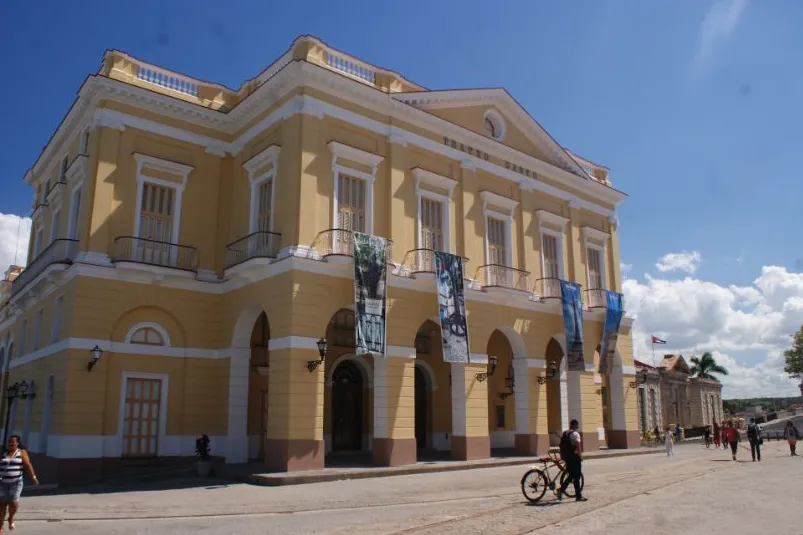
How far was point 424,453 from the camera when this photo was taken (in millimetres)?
22156

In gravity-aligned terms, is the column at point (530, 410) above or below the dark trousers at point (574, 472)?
above

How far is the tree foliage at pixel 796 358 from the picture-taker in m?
56.1

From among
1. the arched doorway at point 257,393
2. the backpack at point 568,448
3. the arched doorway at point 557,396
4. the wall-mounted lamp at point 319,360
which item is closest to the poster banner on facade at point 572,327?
the arched doorway at point 557,396

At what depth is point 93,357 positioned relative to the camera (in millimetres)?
16938

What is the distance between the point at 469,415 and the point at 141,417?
9221mm

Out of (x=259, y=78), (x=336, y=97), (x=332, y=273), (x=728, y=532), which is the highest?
(x=259, y=78)

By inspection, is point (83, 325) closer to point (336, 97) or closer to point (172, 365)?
point (172, 365)

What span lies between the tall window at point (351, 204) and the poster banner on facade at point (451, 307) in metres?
2.53

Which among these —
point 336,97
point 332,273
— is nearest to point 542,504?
point 332,273

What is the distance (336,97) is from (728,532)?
46.9ft

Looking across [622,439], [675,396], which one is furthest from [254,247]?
[675,396]

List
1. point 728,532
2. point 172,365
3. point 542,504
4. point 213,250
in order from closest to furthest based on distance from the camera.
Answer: point 728,532, point 542,504, point 172,365, point 213,250

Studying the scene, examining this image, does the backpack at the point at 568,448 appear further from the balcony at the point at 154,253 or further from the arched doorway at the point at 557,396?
the arched doorway at the point at 557,396

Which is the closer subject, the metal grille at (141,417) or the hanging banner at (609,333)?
the metal grille at (141,417)
